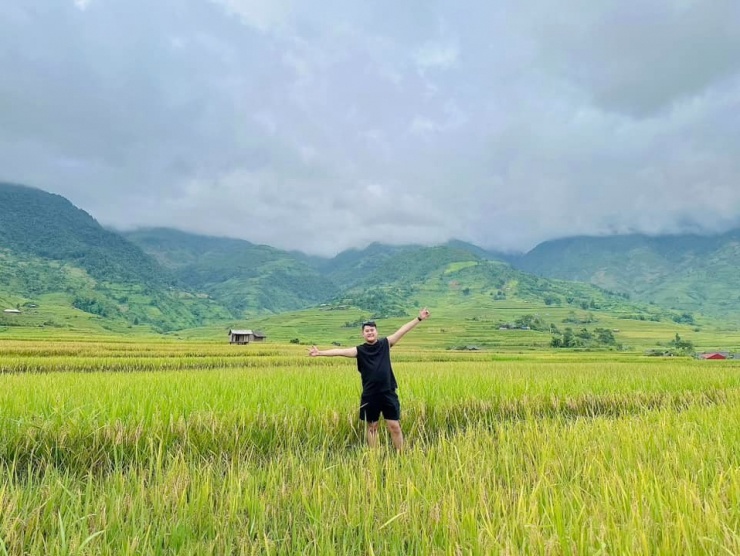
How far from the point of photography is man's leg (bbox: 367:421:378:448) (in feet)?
20.2

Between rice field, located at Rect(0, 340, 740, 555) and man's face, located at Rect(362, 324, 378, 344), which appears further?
man's face, located at Rect(362, 324, 378, 344)

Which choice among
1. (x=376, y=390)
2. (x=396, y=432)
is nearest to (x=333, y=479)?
(x=376, y=390)

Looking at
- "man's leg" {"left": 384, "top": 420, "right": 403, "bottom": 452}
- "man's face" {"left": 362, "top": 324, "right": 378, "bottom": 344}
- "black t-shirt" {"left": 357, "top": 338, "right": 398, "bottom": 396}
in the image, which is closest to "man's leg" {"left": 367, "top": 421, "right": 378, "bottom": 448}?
"man's leg" {"left": 384, "top": 420, "right": 403, "bottom": 452}

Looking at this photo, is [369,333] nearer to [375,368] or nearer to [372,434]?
[375,368]

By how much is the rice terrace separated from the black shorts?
574mm

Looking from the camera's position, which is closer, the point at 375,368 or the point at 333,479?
the point at 333,479

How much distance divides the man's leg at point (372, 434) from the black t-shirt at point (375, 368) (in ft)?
1.55

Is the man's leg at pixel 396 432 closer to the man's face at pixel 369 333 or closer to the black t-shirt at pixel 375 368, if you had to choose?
the black t-shirt at pixel 375 368

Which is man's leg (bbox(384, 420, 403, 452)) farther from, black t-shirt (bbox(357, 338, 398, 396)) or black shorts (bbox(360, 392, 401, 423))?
black t-shirt (bbox(357, 338, 398, 396))

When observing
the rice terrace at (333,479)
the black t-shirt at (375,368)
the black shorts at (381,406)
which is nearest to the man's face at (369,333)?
the black t-shirt at (375,368)

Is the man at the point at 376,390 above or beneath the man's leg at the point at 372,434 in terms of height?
above

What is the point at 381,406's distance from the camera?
20.4 feet

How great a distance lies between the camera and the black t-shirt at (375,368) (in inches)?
245

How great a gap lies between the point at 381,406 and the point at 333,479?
215 cm
